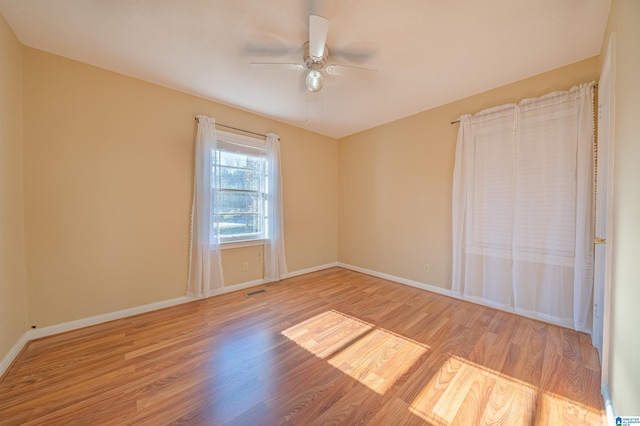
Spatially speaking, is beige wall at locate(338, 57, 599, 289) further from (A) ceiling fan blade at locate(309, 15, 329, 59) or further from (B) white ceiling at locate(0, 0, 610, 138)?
(A) ceiling fan blade at locate(309, 15, 329, 59)

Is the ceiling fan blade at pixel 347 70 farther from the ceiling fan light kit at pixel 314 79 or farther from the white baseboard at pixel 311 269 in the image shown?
the white baseboard at pixel 311 269

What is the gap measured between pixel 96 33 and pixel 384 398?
3564 millimetres

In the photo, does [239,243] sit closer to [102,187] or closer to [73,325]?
[102,187]

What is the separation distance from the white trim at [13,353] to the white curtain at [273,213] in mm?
2394

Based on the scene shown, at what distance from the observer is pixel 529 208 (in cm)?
244

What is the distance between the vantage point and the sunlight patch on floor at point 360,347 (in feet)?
5.47

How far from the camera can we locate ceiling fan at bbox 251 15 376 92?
1.55 metres

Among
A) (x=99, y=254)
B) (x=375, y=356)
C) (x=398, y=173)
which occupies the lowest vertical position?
(x=375, y=356)

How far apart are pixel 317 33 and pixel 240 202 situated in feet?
8.05

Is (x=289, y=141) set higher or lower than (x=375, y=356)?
higher

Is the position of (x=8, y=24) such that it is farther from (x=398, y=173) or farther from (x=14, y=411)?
(x=398, y=173)

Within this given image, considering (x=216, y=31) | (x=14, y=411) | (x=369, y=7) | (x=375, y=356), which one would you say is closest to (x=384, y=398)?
(x=375, y=356)

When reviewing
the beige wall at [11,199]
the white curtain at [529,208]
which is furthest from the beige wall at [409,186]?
the beige wall at [11,199]

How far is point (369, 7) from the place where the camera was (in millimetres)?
1615
